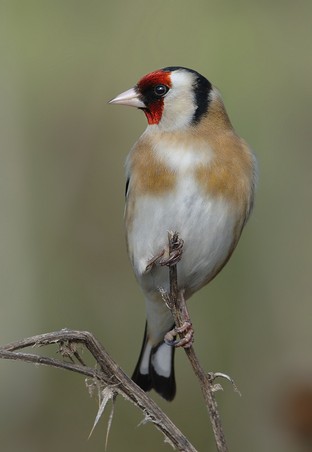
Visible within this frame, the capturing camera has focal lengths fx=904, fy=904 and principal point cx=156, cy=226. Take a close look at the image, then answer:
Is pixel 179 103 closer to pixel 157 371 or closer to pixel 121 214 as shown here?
pixel 157 371

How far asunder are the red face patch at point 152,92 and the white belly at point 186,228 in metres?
0.25

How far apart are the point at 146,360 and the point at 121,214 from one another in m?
0.85

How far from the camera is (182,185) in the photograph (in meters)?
2.34

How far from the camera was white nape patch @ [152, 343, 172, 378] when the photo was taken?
101 inches

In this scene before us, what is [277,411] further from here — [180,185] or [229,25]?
[229,25]

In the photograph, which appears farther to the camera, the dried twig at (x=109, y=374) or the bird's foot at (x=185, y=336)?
the bird's foot at (x=185, y=336)

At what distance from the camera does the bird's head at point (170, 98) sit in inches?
98.1

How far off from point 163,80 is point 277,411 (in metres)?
0.96

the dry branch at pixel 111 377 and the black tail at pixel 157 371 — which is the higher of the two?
the dry branch at pixel 111 377

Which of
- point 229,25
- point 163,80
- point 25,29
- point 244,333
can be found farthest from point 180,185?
point 25,29

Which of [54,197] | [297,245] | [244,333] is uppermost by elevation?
[54,197]

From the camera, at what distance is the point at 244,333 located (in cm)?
311

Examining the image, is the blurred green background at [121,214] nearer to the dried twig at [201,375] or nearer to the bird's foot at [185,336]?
the bird's foot at [185,336]

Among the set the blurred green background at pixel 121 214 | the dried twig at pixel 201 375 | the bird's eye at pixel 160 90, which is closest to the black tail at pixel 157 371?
the blurred green background at pixel 121 214
